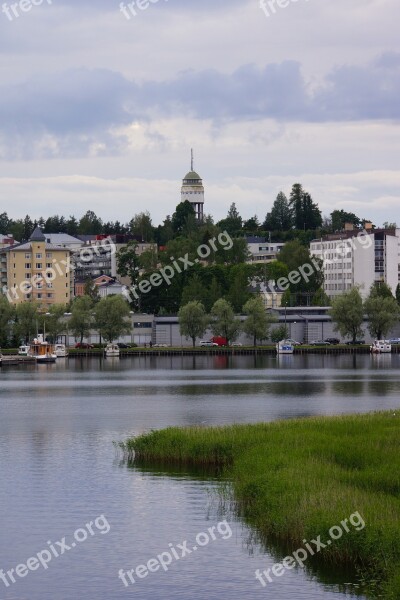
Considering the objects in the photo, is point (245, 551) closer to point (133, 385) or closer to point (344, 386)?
point (344, 386)

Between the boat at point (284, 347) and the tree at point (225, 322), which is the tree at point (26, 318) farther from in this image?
the boat at point (284, 347)

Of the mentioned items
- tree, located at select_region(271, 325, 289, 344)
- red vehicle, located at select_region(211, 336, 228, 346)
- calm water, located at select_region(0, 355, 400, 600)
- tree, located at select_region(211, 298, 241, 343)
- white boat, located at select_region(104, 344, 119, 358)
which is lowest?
calm water, located at select_region(0, 355, 400, 600)

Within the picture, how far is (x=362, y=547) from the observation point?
31672mm

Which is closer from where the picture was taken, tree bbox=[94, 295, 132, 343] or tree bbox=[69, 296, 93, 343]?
tree bbox=[94, 295, 132, 343]

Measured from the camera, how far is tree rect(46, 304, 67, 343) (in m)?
195

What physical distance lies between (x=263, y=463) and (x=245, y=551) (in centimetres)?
A: 777

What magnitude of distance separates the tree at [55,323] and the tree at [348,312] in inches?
1686

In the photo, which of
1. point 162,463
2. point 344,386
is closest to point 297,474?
point 162,463

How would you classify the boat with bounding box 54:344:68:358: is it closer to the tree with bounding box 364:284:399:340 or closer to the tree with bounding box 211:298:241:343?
the tree with bounding box 211:298:241:343

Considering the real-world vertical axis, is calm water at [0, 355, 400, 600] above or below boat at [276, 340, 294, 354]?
below

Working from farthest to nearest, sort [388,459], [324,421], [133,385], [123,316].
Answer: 1. [123,316]
2. [133,385]
3. [324,421]
4. [388,459]

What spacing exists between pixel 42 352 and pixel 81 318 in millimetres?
14607

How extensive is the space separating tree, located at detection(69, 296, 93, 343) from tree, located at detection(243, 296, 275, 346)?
960 inches

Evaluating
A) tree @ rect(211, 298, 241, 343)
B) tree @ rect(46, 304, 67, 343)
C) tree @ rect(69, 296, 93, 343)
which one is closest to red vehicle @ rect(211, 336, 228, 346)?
tree @ rect(211, 298, 241, 343)
